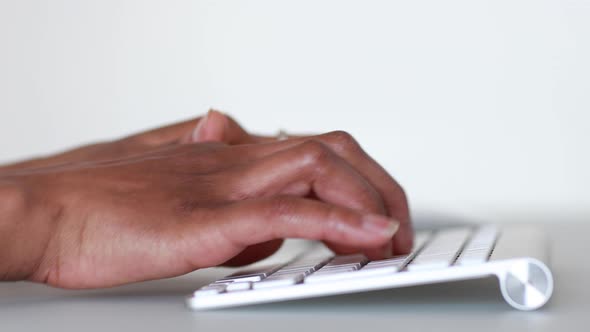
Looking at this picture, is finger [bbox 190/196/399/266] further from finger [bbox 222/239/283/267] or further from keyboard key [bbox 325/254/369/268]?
finger [bbox 222/239/283/267]

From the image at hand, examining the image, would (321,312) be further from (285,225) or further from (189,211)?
(189,211)

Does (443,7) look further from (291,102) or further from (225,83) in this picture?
(225,83)

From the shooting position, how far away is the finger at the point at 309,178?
1.05 metres

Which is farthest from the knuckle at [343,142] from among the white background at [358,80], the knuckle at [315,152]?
the white background at [358,80]

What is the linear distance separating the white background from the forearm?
1.48 m

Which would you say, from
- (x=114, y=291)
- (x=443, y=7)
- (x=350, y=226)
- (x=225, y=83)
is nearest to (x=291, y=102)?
(x=225, y=83)

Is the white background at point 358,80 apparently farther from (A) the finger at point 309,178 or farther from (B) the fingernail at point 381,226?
(B) the fingernail at point 381,226

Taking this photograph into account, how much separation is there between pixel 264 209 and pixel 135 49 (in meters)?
1.77

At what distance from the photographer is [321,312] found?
871mm

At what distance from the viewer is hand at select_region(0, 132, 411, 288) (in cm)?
94

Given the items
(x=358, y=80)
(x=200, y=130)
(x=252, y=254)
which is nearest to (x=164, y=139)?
(x=200, y=130)

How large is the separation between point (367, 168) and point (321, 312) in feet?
1.14

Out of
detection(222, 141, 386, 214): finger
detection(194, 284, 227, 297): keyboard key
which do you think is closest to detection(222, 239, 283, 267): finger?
detection(222, 141, 386, 214): finger

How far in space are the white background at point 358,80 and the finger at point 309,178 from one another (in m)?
1.34
